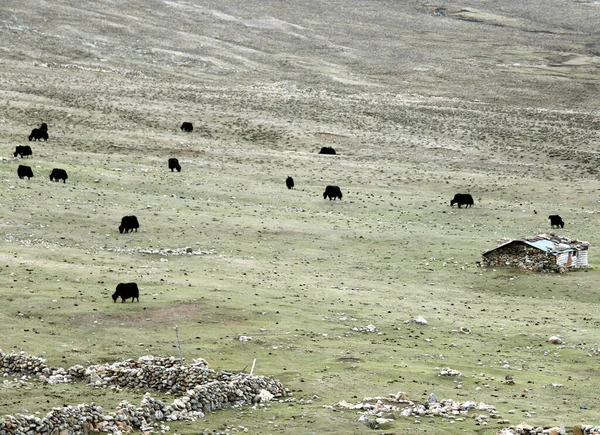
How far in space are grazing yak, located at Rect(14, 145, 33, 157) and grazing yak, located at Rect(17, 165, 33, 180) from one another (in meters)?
5.77

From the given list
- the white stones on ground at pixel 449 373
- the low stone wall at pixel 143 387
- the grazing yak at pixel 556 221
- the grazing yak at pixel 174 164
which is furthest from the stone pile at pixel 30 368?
the grazing yak at pixel 174 164

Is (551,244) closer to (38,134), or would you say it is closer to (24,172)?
(24,172)

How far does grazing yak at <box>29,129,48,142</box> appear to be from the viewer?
205 feet

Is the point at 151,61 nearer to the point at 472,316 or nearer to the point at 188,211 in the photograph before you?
the point at 188,211

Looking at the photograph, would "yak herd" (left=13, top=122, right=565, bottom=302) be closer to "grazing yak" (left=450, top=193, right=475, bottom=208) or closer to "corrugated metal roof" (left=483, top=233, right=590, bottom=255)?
"grazing yak" (left=450, top=193, right=475, bottom=208)

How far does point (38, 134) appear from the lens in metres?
62.8

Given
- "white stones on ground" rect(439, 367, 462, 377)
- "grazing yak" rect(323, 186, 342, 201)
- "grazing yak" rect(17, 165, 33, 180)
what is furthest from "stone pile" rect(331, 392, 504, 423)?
"grazing yak" rect(323, 186, 342, 201)

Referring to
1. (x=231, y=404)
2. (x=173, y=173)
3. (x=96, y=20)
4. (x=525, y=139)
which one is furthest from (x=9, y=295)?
(x=96, y=20)

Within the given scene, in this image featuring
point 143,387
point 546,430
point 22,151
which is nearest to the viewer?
point 546,430

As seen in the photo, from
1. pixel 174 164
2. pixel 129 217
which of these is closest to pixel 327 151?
pixel 174 164

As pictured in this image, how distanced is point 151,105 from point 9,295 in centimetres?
5037

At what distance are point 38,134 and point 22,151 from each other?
744cm

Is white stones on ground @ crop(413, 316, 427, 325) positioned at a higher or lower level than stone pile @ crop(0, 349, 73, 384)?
higher

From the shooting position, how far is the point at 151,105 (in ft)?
260
